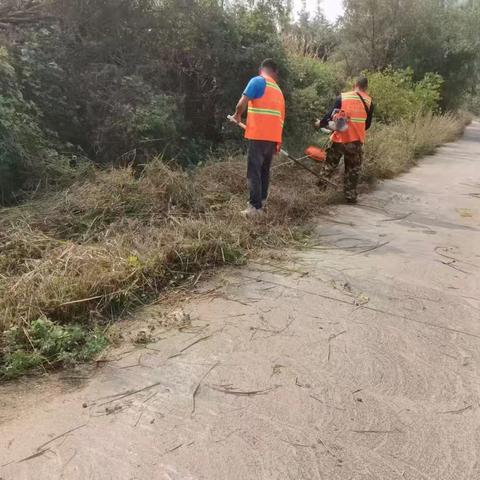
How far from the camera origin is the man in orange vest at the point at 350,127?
771cm

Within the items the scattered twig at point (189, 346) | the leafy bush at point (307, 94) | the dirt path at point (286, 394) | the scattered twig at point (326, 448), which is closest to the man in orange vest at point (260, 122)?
the dirt path at point (286, 394)

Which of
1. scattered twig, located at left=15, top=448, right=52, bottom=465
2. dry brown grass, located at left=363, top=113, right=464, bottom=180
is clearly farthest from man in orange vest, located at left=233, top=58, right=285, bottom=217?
scattered twig, located at left=15, top=448, right=52, bottom=465

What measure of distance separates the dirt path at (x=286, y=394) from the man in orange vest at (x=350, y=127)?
123 inches

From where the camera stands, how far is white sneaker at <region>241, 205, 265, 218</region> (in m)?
6.04

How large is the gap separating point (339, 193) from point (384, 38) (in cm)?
1607

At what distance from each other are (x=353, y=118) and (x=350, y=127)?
0.46ft

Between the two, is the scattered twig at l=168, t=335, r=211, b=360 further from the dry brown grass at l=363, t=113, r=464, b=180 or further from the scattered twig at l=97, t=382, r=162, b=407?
the dry brown grass at l=363, t=113, r=464, b=180

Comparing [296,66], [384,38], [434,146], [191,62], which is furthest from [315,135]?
[384,38]

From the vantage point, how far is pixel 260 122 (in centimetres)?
623

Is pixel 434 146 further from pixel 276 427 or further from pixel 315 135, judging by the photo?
pixel 276 427

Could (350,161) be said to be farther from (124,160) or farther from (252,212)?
(124,160)

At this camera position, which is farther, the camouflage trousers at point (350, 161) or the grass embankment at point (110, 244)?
the camouflage trousers at point (350, 161)

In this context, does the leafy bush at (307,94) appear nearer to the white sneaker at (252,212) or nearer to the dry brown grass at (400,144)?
the dry brown grass at (400,144)

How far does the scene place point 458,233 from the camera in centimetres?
682
